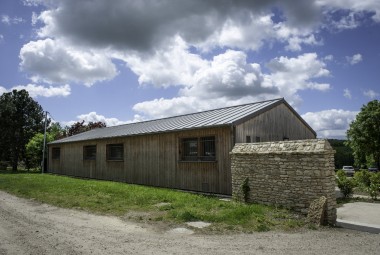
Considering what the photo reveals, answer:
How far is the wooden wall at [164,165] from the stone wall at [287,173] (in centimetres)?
184

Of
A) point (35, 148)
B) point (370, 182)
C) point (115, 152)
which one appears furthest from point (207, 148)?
point (35, 148)

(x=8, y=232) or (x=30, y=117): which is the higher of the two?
(x=30, y=117)

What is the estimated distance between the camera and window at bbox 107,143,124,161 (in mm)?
21350

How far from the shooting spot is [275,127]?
16.7m

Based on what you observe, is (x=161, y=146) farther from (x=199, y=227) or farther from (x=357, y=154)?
(x=357, y=154)

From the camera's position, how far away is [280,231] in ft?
25.6

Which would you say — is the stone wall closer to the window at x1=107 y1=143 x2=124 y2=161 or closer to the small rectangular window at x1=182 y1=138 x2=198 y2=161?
the small rectangular window at x1=182 y1=138 x2=198 y2=161

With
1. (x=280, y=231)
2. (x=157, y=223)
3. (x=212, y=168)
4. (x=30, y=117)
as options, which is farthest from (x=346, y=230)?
(x=30, y=117)

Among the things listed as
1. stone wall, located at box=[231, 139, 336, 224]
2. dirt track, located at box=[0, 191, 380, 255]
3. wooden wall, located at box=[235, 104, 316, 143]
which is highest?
wooden wall, located at box=[235, 104, 316, 143]

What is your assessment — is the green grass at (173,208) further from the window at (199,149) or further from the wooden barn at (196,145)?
the window at (199,149)

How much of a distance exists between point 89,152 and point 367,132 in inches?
1176

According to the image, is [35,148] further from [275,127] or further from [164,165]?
[275,127]

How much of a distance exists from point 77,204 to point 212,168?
6192 millimetres

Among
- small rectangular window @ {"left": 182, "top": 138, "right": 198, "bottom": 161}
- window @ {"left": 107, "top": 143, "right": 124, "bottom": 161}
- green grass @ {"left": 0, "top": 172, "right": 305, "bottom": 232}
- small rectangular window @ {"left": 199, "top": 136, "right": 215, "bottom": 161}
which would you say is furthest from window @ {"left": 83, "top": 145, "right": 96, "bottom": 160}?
small rectangular window @ {"left": 199, "top": 136, "right": 215, "bottom": 161}
